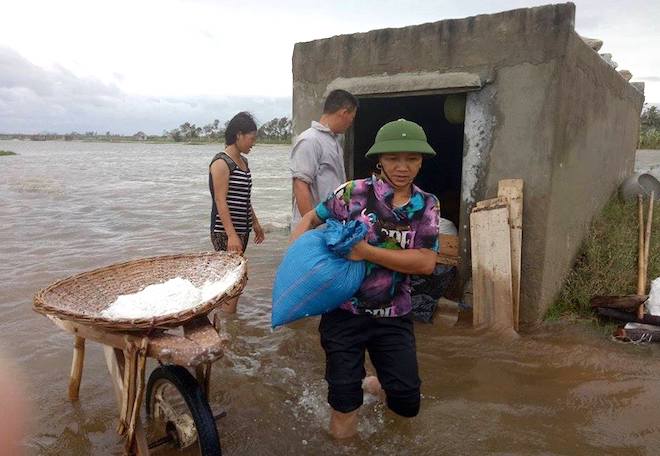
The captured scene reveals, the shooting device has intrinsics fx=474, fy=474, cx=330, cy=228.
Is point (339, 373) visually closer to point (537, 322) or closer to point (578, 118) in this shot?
point (537, 322)

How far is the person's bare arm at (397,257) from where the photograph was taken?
7.69 feet

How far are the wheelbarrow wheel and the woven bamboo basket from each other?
0.46 m

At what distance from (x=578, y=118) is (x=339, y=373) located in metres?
3.56

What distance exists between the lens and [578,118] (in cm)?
457

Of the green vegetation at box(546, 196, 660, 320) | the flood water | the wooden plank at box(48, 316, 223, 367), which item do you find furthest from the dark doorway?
the wooden plank at box(48, 316, 223, 367)

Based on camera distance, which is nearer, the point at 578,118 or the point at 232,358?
the point at 232,358

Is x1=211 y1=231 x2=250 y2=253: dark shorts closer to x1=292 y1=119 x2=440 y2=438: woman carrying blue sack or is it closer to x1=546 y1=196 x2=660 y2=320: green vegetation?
x1=292 y1=119 x2=440 y2=438: woman carrying blue sack

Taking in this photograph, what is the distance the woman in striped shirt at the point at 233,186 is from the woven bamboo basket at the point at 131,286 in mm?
1145

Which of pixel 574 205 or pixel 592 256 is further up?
pixel 574 205

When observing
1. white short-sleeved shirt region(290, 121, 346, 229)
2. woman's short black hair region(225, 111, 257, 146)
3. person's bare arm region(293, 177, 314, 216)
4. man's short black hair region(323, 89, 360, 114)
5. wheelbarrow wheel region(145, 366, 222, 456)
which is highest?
man's short black hair region(323, 89, 360, 114)

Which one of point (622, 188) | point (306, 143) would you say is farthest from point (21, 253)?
point (622, 188)

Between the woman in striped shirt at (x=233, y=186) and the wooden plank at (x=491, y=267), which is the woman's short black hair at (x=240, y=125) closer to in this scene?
the woman in striped shirt at (x=233, y=186)

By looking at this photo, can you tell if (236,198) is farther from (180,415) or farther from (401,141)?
(401,141)

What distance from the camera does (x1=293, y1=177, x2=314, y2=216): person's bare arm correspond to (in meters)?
3.74
